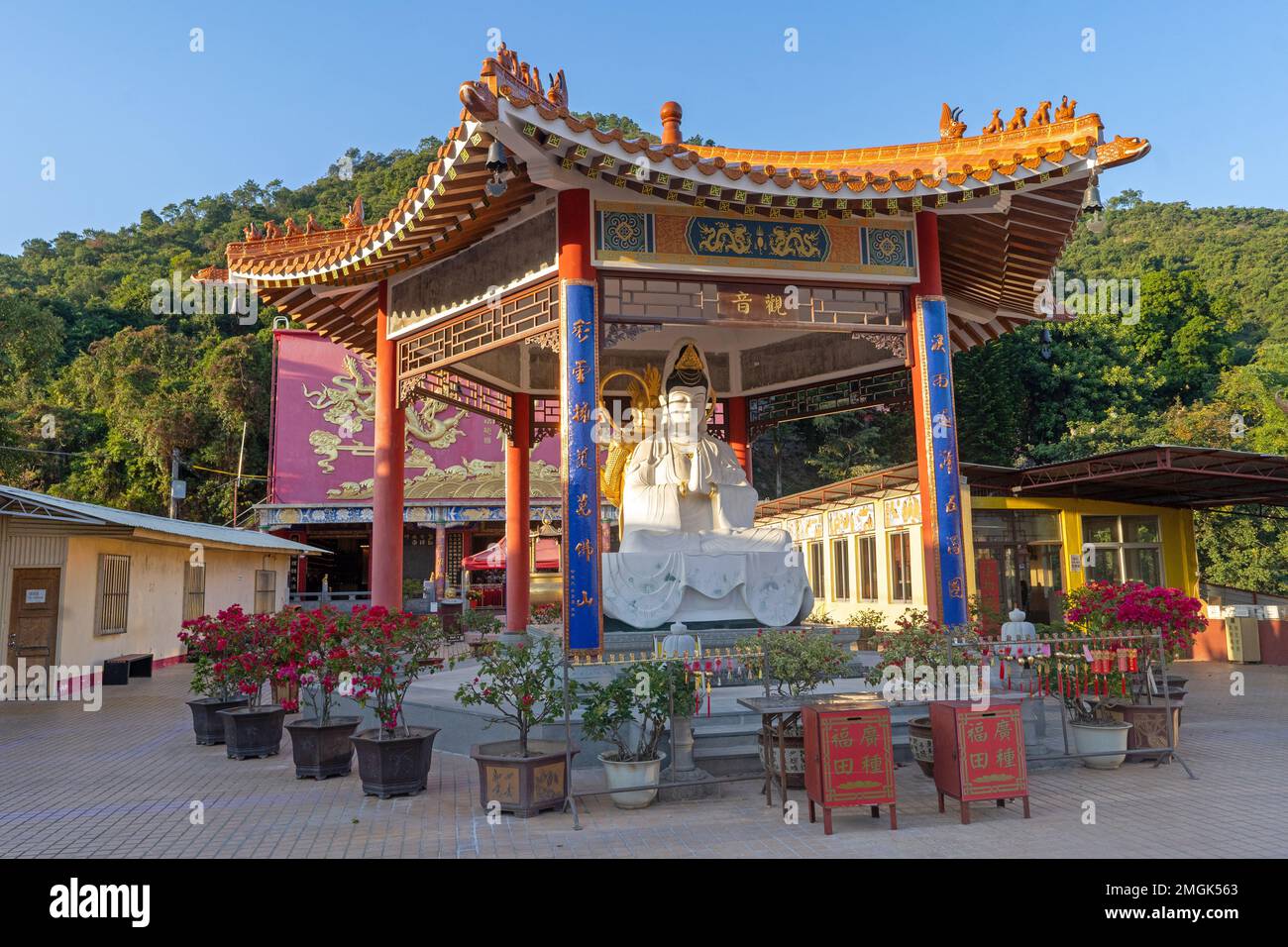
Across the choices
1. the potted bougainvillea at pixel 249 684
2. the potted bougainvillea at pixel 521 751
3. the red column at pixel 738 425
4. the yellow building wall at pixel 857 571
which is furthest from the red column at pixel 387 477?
the yellow building wall at pixel 857 571

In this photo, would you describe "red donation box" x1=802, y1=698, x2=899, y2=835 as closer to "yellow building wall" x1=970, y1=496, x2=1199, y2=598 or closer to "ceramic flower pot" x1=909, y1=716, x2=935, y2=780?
"ceramic flower pot" x1=909, y1=716, x2=935, y2=780

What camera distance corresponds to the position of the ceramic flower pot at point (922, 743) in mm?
7008

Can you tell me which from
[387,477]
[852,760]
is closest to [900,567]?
[387,477]

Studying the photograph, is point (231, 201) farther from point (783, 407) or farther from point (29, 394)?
point (783, 407)

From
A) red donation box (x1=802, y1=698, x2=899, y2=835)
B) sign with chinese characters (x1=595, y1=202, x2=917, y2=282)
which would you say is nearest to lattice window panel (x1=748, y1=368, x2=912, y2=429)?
sign with chinese characters (x1=595, y1=202, x2=917, y2=282)

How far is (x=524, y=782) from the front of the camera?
20.2 feet

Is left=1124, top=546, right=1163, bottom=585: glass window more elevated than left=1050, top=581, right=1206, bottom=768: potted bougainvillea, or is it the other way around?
left=1124, top=546, right=1163, bottom=585: glass window

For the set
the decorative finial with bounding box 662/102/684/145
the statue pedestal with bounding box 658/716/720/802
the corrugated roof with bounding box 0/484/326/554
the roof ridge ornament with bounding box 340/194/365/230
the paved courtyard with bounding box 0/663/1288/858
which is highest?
the decorative finial with bounding box 662/102/684/145

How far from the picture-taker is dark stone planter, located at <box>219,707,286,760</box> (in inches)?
352

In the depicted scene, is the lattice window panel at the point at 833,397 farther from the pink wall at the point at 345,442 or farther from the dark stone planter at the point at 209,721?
the pink wall at the point at 345,442

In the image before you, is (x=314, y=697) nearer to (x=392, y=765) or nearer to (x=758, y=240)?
(x=392, y=765)

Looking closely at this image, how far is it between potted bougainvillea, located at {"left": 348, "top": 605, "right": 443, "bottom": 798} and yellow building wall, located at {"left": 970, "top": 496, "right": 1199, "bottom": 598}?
51.0ft

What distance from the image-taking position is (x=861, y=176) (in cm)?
882

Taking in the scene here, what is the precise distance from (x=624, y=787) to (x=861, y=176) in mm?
6042
